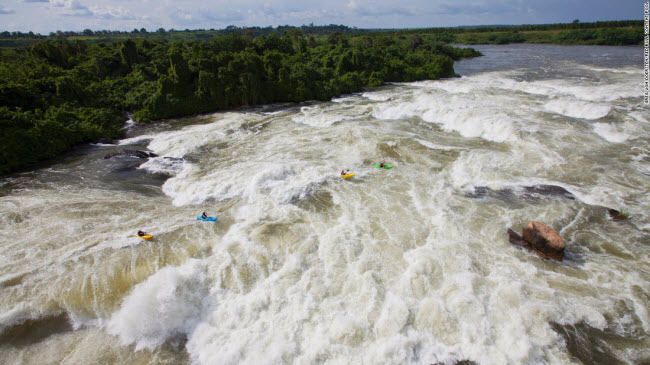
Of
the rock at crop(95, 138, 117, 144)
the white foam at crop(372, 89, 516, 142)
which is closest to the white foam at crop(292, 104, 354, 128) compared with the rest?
the white foam at crop(372, 89, 516, 142)

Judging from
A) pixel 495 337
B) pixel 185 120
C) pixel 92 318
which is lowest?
pixel 495 337

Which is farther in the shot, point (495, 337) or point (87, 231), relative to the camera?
point (87, 231)

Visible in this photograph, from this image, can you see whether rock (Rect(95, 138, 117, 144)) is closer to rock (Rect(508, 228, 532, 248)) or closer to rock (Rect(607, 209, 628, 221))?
rock (Rect(508, 228, 532, 248))

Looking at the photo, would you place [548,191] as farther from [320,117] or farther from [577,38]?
[577,38]

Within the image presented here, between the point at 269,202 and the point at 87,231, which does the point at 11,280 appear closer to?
the point at 87,231

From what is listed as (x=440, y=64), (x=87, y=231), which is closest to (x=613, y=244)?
(x=87, y=231)

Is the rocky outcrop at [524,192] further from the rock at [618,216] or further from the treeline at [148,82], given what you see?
the treeline at [148,82]

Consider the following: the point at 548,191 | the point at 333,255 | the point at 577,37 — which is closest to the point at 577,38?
the point at 577,37
